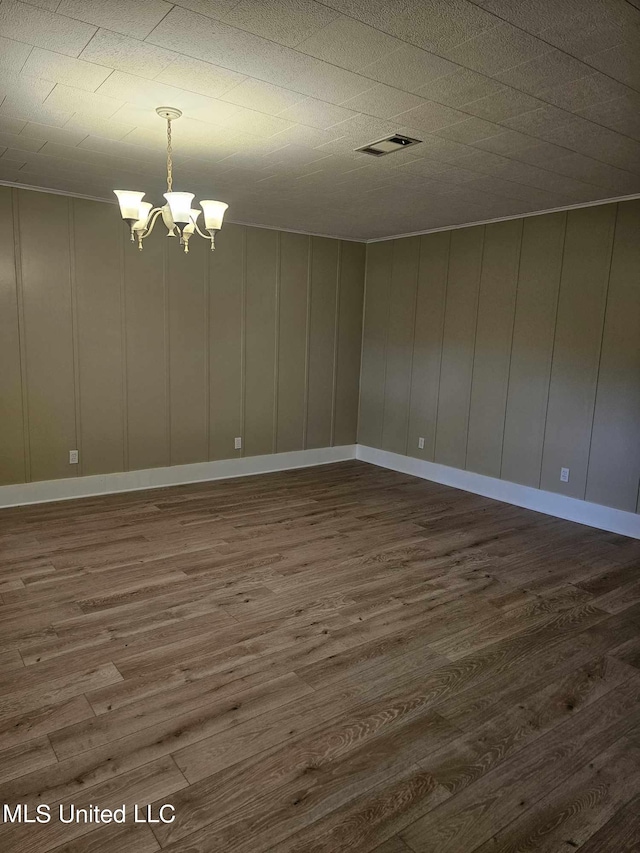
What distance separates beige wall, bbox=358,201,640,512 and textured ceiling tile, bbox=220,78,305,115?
3.03 meters

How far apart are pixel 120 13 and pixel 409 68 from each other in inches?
45.2

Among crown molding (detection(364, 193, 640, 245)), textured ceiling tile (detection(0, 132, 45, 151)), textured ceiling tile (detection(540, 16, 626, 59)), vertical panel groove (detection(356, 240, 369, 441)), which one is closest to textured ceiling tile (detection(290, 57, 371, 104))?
textured ceiling tile (detection(540, 16, 626, 59))

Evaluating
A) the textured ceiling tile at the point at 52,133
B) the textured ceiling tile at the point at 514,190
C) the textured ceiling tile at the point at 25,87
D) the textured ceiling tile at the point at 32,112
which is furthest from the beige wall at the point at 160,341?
the textured ceiling tile at the point at 514,190

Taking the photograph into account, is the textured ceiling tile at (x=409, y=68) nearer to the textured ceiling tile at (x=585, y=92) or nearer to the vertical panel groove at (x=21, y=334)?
the textured ceiling tile at (x=585, y=92)

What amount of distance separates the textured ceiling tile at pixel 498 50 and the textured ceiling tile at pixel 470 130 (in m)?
0.58

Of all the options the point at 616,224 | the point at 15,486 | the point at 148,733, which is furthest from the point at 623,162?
the point at 15,486

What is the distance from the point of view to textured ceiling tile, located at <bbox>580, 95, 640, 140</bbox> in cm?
261

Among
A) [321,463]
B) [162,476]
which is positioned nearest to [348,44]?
[162,476]

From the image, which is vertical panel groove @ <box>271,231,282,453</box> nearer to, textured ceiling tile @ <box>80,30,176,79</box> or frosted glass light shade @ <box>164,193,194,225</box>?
frosted glass light shade @ <box>164,193,194,225</box>

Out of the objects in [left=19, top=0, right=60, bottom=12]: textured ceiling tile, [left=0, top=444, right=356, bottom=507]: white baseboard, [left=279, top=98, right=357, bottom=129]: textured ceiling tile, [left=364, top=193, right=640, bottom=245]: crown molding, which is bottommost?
[left=0, top=444, right=356, bottom=507]: white baseboard

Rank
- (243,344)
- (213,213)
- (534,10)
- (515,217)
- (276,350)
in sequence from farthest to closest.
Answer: (276,350), (243,344), (515,217), (213,213), (534,10)

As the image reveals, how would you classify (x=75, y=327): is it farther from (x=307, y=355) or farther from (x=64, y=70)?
(x=64, y=70)

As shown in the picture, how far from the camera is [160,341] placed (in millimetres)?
5457

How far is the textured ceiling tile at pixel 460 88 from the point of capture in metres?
2.42
